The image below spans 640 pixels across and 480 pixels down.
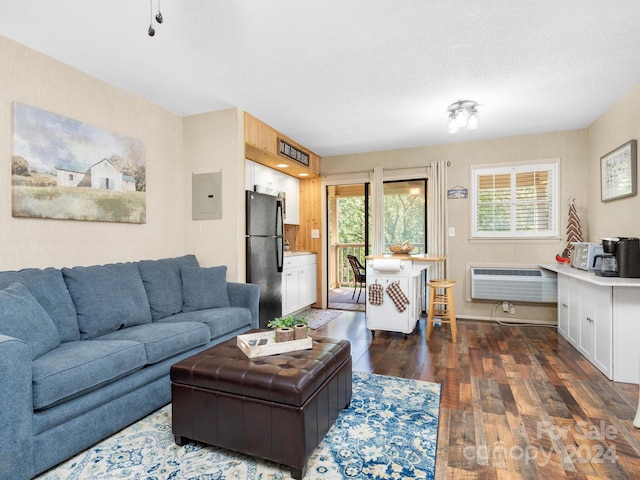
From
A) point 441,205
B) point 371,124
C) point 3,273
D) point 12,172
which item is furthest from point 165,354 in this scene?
point 441,205

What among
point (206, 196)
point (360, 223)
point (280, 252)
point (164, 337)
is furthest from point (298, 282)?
point (164, 337)

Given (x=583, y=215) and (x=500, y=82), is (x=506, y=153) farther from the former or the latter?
(x=500, y=82)

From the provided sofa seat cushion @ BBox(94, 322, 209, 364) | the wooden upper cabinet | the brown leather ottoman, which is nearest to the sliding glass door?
the wooden upper cabinet

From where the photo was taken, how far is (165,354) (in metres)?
2.34

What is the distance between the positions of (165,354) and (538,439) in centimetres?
234

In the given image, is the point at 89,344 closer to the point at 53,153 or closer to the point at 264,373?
the point at 264,373

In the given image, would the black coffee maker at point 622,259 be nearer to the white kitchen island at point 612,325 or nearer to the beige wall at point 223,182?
the white kitchen island at point 612,325

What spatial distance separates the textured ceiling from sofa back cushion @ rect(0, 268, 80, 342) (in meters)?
1.65

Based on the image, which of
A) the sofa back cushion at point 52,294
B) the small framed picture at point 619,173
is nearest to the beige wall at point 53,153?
the sofa back cushion at point 52,294

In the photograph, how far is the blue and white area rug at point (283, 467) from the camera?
1.66m

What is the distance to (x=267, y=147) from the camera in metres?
4.21

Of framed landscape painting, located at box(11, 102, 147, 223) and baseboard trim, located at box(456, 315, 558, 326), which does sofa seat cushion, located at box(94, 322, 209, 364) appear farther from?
baseboard trim, located at box(456, 315, 558, 326)

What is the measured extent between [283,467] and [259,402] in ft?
1.17

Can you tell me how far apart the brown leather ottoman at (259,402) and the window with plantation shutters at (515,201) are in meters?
3.76
